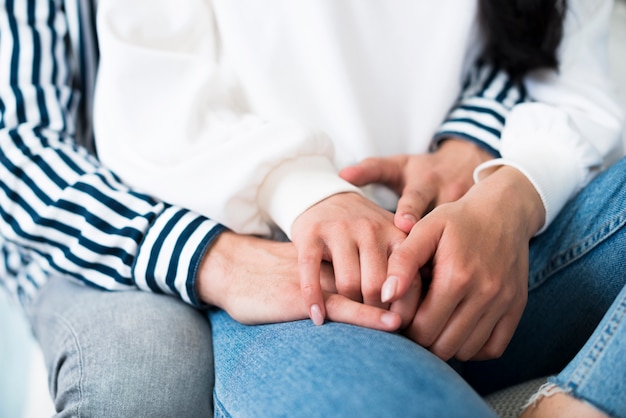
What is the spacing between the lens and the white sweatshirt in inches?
23.5

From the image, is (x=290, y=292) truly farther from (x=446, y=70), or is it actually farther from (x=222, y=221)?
(x=446, y=70)

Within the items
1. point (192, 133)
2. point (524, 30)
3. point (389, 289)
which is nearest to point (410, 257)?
point (389, 289)

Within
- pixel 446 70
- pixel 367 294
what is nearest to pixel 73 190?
pixel 367 294

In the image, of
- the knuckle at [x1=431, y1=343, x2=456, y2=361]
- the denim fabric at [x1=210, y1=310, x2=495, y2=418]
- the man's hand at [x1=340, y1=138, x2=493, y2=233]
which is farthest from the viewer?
the man's hand at [x1=340, y1=138, x2=493, y2=233]

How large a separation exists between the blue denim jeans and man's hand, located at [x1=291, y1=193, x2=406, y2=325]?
0.12 feet

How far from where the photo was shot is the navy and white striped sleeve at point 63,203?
1.93ft

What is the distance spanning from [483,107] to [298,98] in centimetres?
23

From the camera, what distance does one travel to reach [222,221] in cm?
59

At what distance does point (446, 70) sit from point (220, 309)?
39 centimetres

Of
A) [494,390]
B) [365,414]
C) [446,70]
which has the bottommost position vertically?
[494,390]

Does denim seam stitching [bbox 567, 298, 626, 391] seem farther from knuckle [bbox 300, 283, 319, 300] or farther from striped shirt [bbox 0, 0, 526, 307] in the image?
striped shirt [bbox 0, 0, 526, 307]

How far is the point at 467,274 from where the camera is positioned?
1.62 feet

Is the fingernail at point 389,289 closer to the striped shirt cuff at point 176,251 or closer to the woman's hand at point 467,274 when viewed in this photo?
the woman's hand at point 467,274

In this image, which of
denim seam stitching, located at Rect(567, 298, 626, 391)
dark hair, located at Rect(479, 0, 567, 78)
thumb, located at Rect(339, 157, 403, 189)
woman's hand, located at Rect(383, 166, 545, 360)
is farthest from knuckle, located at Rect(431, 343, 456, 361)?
dark hair, located at Rect(479, 0, 567, 78)
